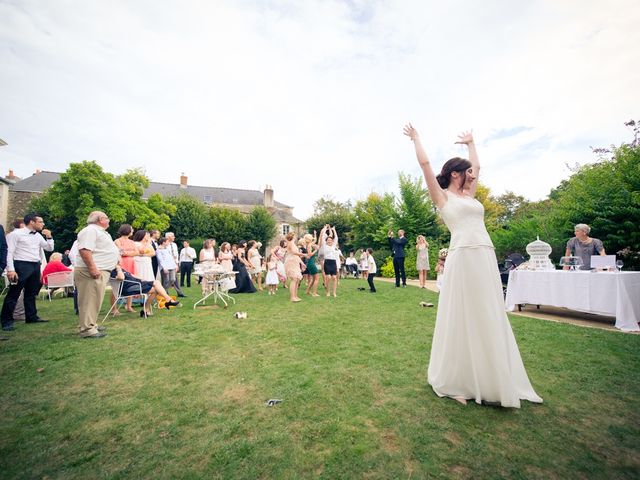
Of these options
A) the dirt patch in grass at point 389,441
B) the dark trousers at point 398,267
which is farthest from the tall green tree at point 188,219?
the dirt patch in grass at point 389,441

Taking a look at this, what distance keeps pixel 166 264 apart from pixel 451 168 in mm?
9509

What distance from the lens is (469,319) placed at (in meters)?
2.69

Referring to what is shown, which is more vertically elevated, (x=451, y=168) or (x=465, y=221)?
(x=451, y=168)

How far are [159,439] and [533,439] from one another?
272cm

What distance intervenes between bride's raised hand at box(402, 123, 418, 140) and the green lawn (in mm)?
2522

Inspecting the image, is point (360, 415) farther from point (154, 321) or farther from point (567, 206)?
point (567, 206)

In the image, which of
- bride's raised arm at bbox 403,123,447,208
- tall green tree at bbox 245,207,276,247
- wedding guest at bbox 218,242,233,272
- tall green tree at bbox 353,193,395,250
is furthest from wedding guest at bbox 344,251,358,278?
tall green tree at bbox 245,207,276,247

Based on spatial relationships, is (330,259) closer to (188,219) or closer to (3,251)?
(3,251)

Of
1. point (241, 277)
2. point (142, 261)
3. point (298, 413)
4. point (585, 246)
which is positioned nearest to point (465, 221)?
point (298, 413)

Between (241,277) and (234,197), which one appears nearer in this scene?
(241,277)

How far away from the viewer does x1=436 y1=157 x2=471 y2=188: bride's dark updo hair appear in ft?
9.59

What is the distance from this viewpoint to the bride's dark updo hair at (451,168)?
292cm

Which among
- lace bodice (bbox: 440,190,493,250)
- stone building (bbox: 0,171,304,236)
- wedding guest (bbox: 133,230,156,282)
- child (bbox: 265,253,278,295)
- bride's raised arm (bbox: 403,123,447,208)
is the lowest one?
child (bbox: 265,253,278,295)

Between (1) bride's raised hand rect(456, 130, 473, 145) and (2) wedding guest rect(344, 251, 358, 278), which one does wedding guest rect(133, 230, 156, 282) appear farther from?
(2) wedding guest rect(344, 251, 358, 278)
